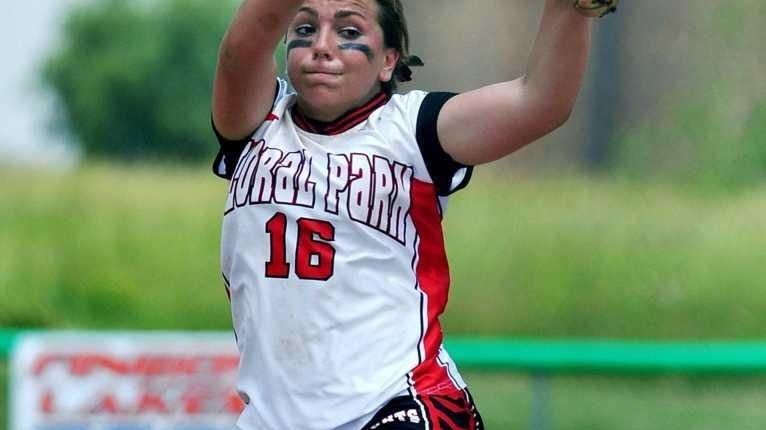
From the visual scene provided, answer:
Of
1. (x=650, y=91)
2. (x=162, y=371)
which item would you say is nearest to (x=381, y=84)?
(x=162, y=371)

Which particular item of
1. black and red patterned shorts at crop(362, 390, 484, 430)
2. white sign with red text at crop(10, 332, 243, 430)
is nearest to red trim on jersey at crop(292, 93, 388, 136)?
black and red patterned shorts at crop(362, 390, 484, 430)

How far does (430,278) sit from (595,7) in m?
0.78

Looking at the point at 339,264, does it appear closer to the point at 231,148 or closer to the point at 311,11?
the point at 231,148

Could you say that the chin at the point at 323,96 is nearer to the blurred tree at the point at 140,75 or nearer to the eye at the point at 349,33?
the eye at the point at 349,33

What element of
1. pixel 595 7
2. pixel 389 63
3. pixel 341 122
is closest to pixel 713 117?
pixel 389 63

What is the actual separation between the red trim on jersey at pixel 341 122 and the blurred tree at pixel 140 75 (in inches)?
246

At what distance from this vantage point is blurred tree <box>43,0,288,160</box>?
9.56 meters

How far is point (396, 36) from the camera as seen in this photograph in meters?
3.30

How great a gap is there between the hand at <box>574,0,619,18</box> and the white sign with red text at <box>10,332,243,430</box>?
4442mm

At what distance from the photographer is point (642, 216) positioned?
30.0 feet

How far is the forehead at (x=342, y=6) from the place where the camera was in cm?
318

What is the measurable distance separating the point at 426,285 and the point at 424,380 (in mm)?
213

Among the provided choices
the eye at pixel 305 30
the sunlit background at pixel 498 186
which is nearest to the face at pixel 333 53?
the eye at pixel 305 30

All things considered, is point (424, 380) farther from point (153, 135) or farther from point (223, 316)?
point (153, 135)
